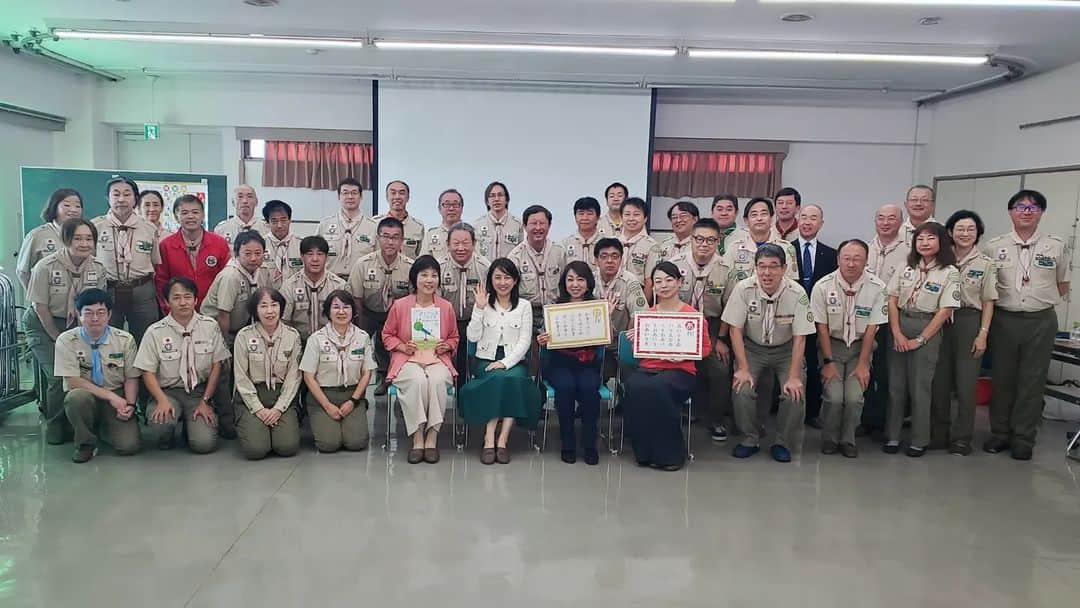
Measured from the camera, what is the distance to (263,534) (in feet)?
10.6

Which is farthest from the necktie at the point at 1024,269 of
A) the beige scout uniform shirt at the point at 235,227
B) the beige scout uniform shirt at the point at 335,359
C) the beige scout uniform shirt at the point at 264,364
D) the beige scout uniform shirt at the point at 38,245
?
the beige scout uniform shirt at the point at 38,245

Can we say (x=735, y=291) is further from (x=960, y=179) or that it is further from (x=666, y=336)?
(x=960, y=179)

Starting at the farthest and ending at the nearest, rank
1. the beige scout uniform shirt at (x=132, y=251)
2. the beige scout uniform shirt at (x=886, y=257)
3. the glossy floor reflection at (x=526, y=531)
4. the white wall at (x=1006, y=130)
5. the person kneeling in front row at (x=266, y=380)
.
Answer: the white wall at (x=1006, y=130) → the beige scout uniform shirt at (x=886, y=257) → the beige scout uniform shirt at (x=132, y=251) → the person kneeling in front row at (x=266, y=380) → the glossy floor reflection at (x=526, y=531)

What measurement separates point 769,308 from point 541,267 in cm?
166

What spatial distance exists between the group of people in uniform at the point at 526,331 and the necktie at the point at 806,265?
11 millimetres

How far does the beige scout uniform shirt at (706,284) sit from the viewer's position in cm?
490

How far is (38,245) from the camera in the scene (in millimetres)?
4754

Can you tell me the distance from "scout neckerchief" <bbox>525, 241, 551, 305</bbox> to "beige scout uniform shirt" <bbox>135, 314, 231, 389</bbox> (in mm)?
2180

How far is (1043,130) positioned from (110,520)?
8.46m

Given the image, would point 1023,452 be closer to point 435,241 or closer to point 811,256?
point 811,256

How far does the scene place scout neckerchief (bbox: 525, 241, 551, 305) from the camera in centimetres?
510

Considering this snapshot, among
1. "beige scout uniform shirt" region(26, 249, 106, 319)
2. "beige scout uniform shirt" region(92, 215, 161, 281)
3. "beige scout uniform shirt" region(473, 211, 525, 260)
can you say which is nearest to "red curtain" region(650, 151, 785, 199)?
"beige scout uniform shirt" region(473, 211, 525, 260)

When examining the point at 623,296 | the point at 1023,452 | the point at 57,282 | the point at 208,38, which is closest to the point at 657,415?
the point at 623,296

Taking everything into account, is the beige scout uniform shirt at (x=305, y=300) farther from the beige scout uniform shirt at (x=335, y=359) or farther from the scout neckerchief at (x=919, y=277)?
the scout neckerchief at (x=919, y=277)
